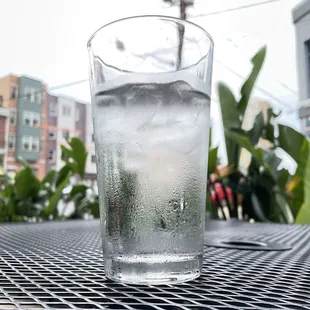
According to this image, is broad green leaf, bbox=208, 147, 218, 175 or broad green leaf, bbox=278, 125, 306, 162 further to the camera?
broad green leaf, bbox=208, 147, 218, 175

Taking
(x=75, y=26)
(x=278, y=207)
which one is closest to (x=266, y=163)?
(x=278, y=207)

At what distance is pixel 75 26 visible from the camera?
10.7ft

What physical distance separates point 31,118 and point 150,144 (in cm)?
905

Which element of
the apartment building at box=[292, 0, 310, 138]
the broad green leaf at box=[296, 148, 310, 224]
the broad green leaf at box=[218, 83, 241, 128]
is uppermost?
the apartment building at box=[292, 0, 310, 138]

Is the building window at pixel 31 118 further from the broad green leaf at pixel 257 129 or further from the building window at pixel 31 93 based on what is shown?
the broad green leaf at pixel 257 129

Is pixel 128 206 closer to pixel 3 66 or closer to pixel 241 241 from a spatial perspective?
pixel 241 241

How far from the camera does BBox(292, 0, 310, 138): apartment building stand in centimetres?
257

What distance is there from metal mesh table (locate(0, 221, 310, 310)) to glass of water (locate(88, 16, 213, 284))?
0.02 meters

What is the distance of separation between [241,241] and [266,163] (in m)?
1.11

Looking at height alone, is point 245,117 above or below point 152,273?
above

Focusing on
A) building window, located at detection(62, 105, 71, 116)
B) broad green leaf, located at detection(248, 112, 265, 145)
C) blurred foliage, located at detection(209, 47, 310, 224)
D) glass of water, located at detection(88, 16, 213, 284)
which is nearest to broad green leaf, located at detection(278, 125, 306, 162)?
blurred foliage, located at detection(209, 47, 310, 224)

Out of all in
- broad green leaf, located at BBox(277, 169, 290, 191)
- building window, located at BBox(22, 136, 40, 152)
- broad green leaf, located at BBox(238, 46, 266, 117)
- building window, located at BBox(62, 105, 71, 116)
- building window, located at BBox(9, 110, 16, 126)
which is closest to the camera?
broad green leaf, located at BBox(277, 169, 290, 191)

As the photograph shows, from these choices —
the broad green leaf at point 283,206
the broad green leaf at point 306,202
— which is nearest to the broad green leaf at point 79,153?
the broad green leaf at point 283,206

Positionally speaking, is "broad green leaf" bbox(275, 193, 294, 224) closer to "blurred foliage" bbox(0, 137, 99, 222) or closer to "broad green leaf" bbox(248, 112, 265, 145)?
"broad green leaf" bbox(248, 112, 265, 145)
